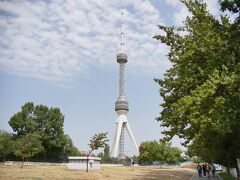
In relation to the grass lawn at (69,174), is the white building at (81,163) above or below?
above

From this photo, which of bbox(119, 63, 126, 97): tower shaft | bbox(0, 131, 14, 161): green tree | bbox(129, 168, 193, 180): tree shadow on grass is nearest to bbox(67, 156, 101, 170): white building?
bbox(129, 168, 193, 180): tree shadow on grass

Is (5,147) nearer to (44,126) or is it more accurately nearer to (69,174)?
(44,126)

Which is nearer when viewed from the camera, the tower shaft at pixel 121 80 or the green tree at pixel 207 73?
the green tree at pixel 207 73

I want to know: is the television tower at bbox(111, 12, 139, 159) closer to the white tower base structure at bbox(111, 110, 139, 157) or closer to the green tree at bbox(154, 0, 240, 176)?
the white tower base structure at bbox(111, 110, 139, 157)

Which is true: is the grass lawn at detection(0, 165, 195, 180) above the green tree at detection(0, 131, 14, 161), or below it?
below

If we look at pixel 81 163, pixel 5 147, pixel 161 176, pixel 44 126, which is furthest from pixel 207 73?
pixel 44 126

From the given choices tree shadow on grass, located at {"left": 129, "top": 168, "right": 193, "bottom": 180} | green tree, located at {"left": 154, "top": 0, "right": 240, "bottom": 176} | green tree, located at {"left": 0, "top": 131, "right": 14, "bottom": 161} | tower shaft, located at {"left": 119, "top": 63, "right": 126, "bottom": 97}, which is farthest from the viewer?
tower shaft, located at {"left": 119, "top": 63, "right": 126, "bottom": 97}

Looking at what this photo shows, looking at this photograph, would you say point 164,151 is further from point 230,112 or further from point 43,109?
point 230,112

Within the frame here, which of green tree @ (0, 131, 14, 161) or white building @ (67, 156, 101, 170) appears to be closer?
white building @ (67, 156, 101, 170)

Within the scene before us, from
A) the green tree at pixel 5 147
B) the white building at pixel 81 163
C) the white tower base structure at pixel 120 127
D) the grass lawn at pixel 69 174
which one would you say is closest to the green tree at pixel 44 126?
the green tree at pixel 5 147

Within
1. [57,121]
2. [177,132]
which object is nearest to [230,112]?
[177,132]

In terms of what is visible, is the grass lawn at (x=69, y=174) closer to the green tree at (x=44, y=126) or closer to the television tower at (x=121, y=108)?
the green tree at (x=44, y=126)

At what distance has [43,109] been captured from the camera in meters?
93.2

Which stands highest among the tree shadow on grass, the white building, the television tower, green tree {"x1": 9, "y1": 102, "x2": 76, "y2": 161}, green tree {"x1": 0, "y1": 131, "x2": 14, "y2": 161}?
the television tower
